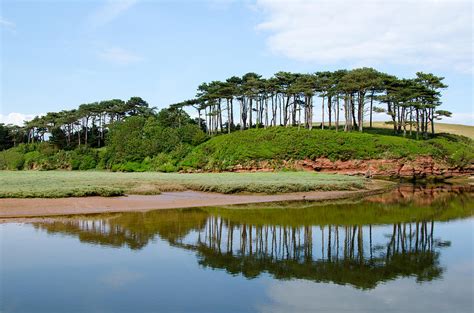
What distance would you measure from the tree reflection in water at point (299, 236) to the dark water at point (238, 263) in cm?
6

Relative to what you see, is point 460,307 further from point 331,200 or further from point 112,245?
point 331,200

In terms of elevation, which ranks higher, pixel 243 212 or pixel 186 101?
pixel 186 101

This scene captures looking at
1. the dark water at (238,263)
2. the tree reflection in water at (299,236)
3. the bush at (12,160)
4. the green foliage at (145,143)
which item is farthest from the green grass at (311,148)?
the bush at (12,160)

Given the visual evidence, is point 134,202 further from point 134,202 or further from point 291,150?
point 291,150

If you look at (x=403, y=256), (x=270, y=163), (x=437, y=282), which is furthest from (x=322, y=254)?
(x=270, y=163)

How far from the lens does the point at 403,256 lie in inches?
706

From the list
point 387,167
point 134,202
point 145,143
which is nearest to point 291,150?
point 387,167

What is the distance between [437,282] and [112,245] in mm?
13187

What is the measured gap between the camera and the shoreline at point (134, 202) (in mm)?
27266

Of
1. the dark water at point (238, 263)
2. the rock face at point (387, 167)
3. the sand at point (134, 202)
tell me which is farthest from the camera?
the rock face at point (387, 167)

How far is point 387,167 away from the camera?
63.3 m

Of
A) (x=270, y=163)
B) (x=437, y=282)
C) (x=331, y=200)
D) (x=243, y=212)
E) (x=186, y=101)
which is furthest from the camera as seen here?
(x=186, y=101)

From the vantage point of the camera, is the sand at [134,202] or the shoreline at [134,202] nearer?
the shoreline at [134,202]

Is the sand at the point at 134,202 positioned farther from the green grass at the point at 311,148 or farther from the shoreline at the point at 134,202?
the green grass at the point at 311,148
